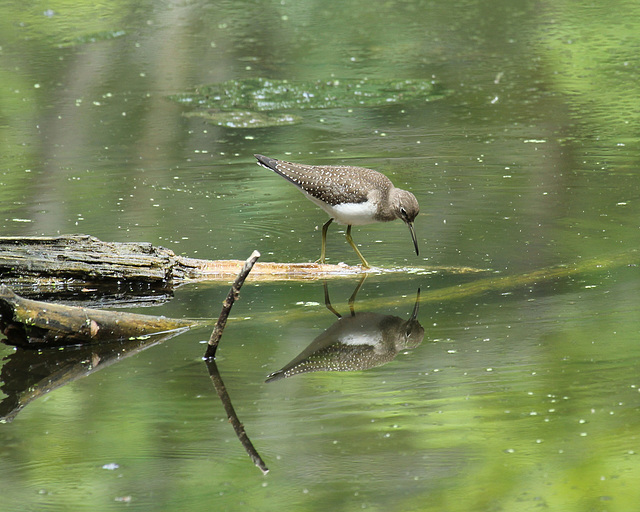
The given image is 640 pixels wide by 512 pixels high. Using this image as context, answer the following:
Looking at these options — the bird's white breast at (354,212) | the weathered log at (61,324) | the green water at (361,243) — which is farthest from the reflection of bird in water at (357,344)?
the bird's white breast at (354,212)

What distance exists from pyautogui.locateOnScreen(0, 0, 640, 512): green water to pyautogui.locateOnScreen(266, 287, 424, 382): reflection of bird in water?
9 centimetres

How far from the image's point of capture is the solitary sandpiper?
7.15 meters

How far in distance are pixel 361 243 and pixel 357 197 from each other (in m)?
0.72

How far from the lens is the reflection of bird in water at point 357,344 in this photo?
17.7ft

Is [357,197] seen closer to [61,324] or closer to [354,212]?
[354,212]

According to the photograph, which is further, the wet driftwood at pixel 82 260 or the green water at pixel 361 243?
the wet driftwood at pixel 82 260

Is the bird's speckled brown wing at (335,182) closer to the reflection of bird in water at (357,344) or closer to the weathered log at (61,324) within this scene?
the reflection of bird in water at (357,344)

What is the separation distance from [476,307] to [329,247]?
185 centimetres

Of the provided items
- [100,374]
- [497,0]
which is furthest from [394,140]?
[497,0]

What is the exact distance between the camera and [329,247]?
7.75 metres

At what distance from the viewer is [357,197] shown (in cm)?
715

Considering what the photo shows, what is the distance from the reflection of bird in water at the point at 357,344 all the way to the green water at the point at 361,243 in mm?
86

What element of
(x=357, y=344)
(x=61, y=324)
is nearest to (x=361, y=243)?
(x=357, y=344)

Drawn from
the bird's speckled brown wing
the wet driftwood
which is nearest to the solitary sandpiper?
the bird's speckled brown wing
